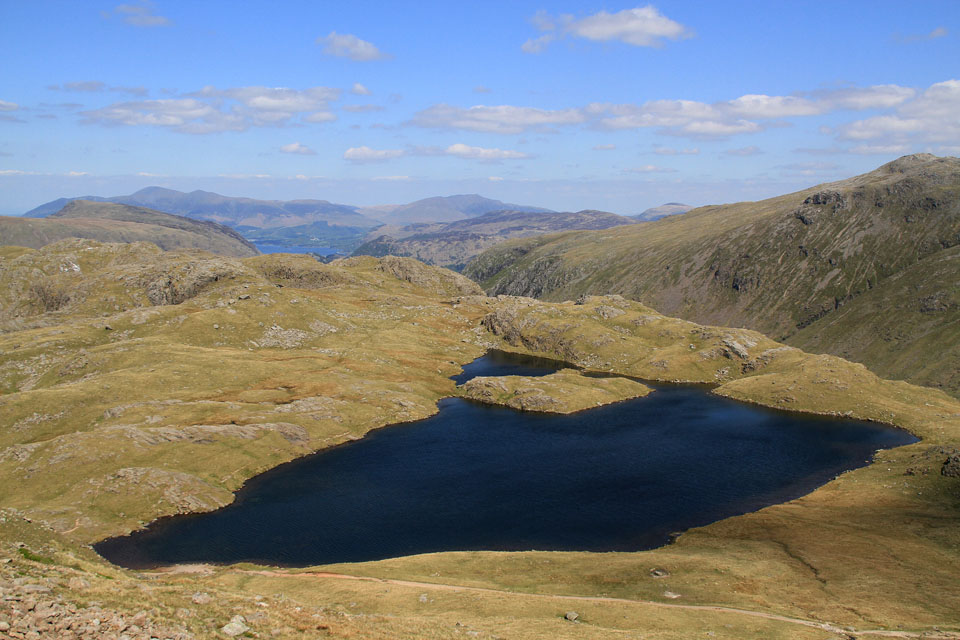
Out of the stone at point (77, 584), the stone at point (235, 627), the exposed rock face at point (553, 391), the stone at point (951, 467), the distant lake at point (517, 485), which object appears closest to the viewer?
the stone at point (77, 584)

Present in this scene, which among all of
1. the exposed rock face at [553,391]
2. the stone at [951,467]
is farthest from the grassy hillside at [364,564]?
the exposed rock face at [553,391]

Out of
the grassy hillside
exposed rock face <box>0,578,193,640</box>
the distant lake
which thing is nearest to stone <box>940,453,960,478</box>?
the grassy hillside

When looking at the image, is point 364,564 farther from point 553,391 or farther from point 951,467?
point 553,391

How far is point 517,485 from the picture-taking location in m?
113

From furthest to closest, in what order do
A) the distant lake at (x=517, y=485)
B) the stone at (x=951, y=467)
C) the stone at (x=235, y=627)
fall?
the stone at (x=951, y=467)
the distant lake at (x=517, y=485)
the stone at (x=235, y=627)

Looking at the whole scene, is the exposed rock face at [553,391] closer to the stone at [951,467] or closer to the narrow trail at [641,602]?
the stone at [951,467]

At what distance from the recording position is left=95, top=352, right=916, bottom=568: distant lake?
3551 inches

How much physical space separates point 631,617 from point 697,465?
77.4m

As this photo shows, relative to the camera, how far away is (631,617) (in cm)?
5478

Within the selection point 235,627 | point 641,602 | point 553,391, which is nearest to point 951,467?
point 641,602

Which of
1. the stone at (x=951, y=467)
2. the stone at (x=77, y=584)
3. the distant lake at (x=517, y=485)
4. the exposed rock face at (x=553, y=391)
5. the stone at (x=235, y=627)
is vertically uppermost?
the stone at (x=77, y=584)

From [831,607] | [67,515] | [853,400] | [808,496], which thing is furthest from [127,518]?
[853,400]

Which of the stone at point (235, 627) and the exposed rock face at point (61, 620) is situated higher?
the exposed rock face at point (61, 620)

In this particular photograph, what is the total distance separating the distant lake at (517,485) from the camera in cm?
9019
